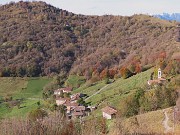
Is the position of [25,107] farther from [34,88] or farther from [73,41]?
[73,41]

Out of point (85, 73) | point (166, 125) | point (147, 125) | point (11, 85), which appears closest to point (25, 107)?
point (11, 85)

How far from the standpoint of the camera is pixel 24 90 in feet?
197

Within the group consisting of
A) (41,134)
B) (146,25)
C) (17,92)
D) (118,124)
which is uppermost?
(146,25)

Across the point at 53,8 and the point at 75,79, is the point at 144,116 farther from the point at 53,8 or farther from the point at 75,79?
the point at 53,8

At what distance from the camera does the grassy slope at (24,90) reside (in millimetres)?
48719

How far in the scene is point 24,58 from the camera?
2992 inches

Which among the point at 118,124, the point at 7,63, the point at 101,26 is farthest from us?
the point at 101,26

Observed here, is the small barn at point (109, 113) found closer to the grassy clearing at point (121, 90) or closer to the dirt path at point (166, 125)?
the grassy clearing at point (121, 90)

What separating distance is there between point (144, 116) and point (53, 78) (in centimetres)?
4457

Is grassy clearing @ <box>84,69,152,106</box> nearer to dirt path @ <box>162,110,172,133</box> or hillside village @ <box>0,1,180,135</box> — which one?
hillside village @ <box>0,1,180,135</box>

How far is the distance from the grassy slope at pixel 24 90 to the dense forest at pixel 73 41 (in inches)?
133

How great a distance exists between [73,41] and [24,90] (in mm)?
34077

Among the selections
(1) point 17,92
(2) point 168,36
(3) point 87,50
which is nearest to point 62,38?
(3) point 87,50

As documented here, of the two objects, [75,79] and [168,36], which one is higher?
[168,36]
